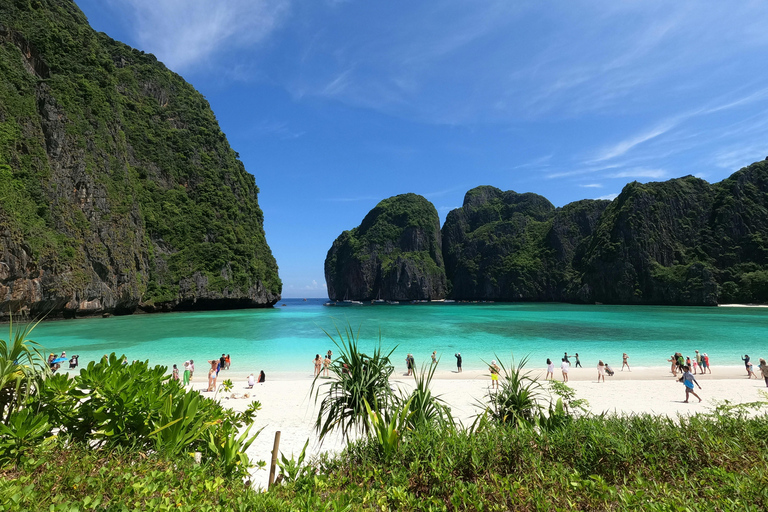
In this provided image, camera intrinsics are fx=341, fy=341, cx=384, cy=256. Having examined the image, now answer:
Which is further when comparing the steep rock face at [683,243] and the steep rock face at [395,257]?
the steep rock face at [395,257]

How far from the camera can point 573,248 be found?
401ft

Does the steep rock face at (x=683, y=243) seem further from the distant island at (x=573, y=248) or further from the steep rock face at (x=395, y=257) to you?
the steep rock face at (x=395, y=257)

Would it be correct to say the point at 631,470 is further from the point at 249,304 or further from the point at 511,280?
the point at 511,280

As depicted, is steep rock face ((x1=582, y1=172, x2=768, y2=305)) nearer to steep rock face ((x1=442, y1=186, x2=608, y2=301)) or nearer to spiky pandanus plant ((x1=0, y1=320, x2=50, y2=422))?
steep rock face ((x1=442, y1=186, x2=608, y2=301))

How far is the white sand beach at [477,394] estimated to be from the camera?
8477mm

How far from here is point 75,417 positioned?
10.6ft

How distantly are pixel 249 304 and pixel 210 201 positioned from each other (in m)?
22.5

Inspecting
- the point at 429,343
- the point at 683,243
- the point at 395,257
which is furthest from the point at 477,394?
the point at 395,257

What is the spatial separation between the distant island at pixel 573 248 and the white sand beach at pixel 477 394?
3200 inches

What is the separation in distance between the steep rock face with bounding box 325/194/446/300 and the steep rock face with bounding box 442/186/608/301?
10.4 meters

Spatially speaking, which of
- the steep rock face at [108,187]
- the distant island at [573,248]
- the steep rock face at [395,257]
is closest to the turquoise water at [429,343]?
the steep rock face at [108,187]

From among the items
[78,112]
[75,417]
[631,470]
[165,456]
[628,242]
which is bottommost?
[631,470]

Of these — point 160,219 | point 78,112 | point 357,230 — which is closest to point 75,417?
point 78,112

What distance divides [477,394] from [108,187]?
184 ft
